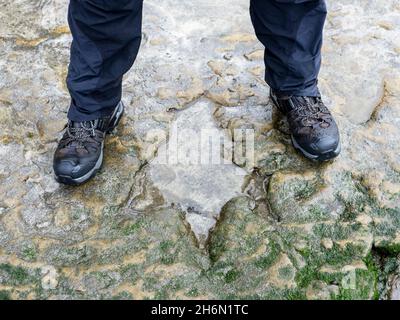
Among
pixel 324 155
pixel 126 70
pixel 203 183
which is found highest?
pixel 126 70

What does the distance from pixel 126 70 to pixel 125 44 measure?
119mm

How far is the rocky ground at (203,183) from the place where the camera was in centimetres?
171

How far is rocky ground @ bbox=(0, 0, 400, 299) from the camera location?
1.71m

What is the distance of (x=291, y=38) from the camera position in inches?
73.8

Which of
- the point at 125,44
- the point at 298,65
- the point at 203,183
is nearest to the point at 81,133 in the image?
the point at 125,44

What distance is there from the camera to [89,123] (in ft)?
6.58

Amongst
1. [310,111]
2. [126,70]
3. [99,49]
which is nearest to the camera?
[99,49]

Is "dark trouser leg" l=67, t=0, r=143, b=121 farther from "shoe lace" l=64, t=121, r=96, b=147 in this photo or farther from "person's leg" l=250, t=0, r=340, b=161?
Result: "person's leg" l=250, t=0, r=340, b=161

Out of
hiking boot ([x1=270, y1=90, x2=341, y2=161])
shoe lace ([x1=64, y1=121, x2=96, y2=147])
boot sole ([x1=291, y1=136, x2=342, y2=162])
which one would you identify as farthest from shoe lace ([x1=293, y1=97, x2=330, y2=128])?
shoe lace ([x1=64, y1=121, x2=96, y2=147])

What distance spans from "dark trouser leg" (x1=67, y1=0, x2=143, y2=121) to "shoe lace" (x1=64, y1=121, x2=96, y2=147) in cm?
3

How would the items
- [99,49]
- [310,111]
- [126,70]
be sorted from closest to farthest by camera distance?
[99,49] → [126,70] → [310,111]

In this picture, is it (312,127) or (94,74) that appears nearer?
(94,74)

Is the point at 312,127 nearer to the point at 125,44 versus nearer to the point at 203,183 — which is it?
the point at 203,183

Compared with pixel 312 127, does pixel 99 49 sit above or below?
above
